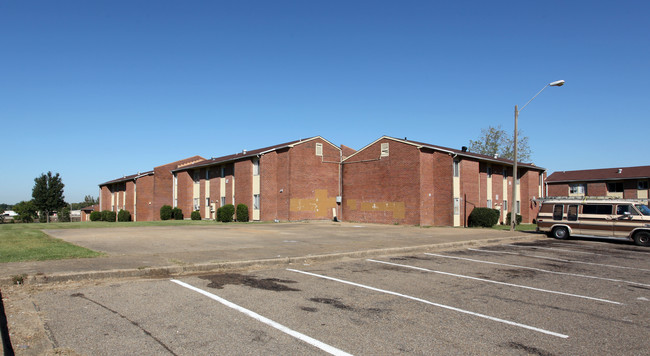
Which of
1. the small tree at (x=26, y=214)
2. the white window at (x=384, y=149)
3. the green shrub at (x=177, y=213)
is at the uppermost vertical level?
the white window at (x=384, y=149)

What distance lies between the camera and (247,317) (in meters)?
5.68

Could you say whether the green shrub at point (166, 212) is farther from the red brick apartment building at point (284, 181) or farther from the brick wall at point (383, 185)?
the brick wall at point (383, 185)

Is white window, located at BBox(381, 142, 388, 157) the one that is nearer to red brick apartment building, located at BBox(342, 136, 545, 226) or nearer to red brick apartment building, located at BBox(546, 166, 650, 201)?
red brick apartment building, located at BBox(342, 136, 545, 226)

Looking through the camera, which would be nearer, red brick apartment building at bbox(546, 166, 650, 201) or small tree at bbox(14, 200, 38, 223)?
red brick apartment building at bbox(546, 166, 650, 201)

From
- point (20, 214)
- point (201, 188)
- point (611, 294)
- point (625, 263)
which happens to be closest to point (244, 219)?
point (201, 188)

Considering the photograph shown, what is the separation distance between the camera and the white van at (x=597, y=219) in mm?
17531

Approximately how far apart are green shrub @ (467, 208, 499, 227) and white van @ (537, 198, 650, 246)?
357 inches

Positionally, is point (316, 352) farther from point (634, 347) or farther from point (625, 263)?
point (625, 263)

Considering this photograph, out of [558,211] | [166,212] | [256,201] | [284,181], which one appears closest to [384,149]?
[284,181]

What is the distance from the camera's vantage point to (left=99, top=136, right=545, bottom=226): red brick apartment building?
1236 inches

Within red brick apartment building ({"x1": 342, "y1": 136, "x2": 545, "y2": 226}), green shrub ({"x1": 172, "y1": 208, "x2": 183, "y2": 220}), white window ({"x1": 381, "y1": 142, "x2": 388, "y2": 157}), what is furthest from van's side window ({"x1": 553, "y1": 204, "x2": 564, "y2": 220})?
green shrub ({"x1": 172, "y1": 208, "x2": 183, "y2": 220})

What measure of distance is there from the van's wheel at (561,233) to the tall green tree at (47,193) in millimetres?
76109

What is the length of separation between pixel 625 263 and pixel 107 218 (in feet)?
188

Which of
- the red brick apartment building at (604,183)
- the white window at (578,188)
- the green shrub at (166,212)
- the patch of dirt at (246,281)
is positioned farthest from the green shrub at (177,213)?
the white window at (578,188)
